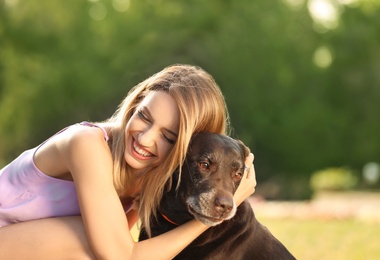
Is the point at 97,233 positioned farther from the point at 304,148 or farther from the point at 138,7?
the point at 138,7

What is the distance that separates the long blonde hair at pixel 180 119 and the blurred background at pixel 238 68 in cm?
2420

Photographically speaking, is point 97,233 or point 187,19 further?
point 187,19

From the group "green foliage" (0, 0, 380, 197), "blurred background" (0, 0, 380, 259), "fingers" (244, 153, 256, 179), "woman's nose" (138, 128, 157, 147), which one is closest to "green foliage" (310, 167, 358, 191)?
"blurred background" (0, 0, 380, 259)

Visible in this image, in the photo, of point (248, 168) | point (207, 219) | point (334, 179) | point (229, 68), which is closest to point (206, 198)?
point (207, 219)

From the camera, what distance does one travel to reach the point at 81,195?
154 inches

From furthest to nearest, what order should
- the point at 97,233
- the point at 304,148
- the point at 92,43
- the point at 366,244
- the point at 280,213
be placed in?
the point at 92,43
the point at 304,148
the point at 280,213
the point at 366,244
the point at 97,233

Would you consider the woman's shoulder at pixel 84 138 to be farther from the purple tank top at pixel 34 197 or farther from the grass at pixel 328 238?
the grass at pixel 328 238

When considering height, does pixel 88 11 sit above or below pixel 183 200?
below

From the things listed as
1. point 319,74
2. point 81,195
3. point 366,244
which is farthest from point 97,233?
point 319,74

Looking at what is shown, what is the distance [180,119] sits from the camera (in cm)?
403

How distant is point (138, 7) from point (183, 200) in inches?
1257

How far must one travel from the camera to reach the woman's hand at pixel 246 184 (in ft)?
13.9

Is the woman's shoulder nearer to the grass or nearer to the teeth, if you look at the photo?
the teeth

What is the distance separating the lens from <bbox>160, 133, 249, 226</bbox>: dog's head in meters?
4.12
